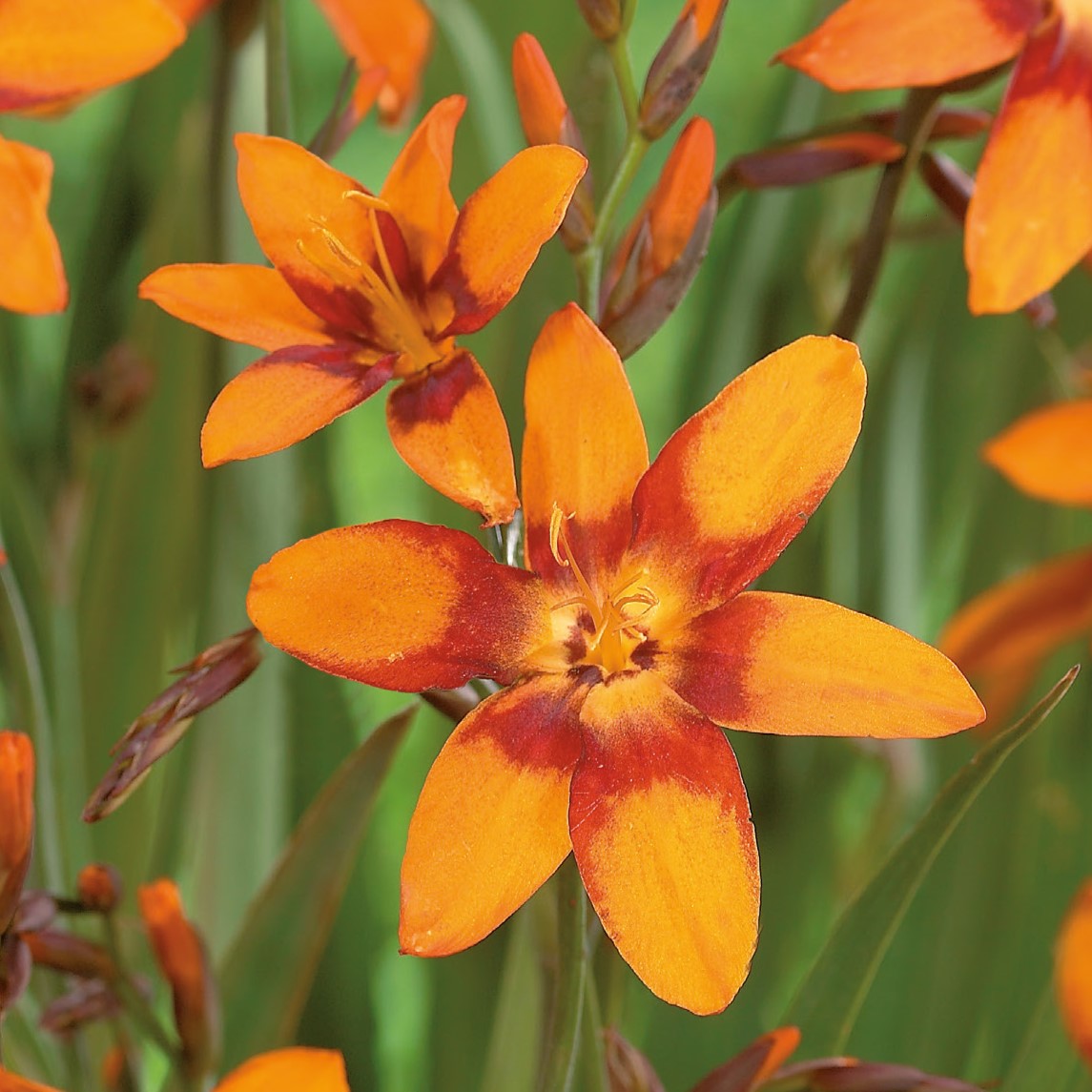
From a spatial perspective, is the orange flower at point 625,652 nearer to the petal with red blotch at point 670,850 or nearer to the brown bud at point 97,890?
the petal with red blotch at point 670,850

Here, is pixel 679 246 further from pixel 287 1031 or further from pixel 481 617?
pixel 287 1031

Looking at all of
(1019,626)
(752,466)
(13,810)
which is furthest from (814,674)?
(1019,626)

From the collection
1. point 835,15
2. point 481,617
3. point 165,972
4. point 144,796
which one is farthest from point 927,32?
point 144,796

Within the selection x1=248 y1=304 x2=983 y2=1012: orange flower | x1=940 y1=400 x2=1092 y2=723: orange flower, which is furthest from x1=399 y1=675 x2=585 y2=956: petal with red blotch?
x1=940 y1=400 x2=1092 y2=723: orange flower

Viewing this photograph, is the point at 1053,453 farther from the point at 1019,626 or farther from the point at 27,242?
the point at 27,242

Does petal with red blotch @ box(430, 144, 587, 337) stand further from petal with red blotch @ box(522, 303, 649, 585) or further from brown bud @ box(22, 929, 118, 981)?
brown bud @ box(22, 929, 118, 981)

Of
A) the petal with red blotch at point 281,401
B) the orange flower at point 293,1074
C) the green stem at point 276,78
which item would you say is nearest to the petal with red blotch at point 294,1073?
the orange flower at point 293,1074
